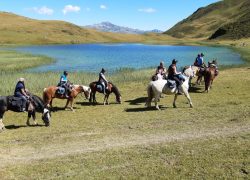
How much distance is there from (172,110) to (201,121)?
381 centimetres

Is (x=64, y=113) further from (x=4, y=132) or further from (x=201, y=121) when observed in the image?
(x=201, y=121)

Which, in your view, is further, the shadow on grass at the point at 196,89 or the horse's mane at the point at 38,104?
the shadow on grass at the point at 196,89

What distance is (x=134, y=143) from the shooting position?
17.0m

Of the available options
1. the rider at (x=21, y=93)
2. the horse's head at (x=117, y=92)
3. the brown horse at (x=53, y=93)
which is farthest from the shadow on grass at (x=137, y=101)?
the rider at (x=21, y=93)

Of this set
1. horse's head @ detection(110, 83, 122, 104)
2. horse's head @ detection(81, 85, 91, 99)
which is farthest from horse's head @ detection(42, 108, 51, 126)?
horse's head @ detection(110, 83, 122, 104)

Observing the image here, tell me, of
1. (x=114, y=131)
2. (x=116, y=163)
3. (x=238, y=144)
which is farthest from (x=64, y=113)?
(x=238, y=144)

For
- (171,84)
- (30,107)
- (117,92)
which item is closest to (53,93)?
(30,107)

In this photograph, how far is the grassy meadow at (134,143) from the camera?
14.0 metres

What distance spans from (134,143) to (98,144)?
5.38 ft

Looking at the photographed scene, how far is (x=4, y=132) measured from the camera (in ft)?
66.2

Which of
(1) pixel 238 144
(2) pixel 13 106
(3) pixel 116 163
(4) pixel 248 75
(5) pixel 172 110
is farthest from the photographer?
(4) pixel 248 75

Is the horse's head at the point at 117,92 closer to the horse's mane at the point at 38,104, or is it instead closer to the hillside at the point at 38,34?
the horse's mane at the point at 38,104

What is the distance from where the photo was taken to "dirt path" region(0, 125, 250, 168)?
1588 cm

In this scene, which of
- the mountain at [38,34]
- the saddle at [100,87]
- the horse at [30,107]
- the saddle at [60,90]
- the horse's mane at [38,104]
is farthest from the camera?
the mountain at [38,34]
